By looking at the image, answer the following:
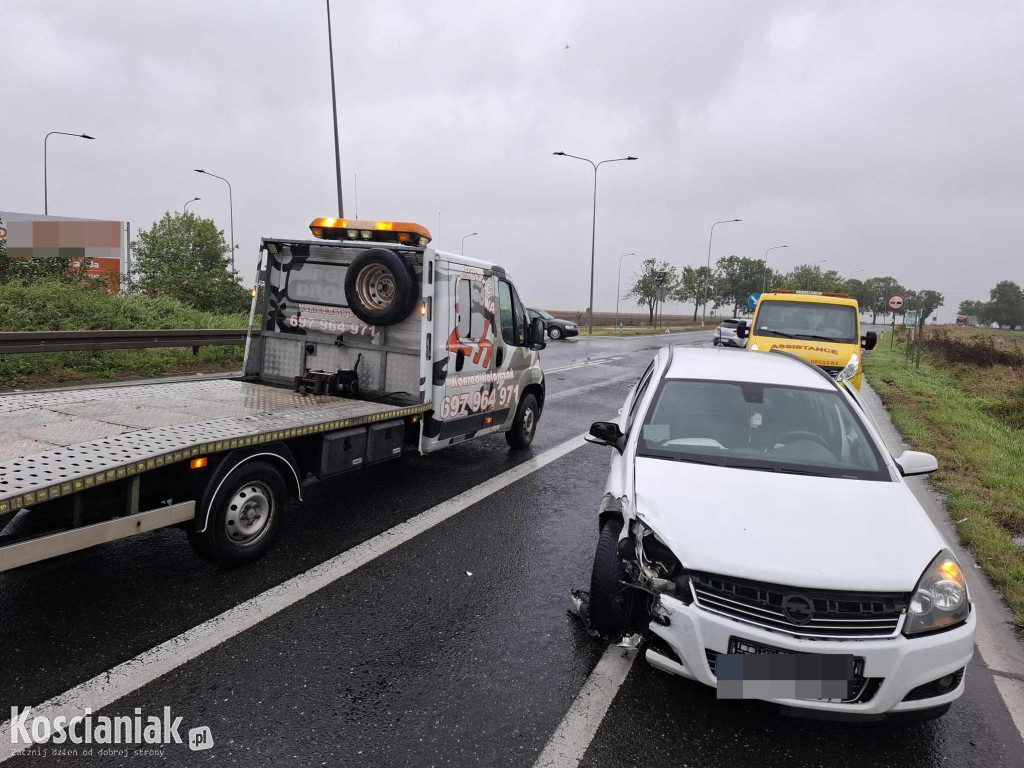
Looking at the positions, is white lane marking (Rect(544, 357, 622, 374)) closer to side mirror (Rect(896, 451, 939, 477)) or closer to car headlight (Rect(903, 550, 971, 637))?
side mirror (Rect(896, 451, 939, 477))

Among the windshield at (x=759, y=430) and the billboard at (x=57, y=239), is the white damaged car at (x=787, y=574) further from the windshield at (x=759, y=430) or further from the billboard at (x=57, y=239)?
the billboard at (x=57, y=239)

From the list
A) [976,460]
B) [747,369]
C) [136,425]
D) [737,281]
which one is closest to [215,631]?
[136,425]

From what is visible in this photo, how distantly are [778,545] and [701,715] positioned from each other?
862 mm

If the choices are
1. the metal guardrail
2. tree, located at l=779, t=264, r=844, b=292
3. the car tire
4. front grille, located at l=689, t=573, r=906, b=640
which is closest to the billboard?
the metal guardrail

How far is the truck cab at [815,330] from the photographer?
36.2 ft

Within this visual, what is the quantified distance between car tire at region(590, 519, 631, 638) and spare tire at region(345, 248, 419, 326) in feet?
10.4

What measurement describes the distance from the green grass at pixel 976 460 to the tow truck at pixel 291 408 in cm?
443

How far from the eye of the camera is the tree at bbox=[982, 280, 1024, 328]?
123 meters

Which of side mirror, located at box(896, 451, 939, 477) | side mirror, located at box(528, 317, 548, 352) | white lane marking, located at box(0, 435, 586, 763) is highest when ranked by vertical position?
side mirror, located at box(528, 317, 548, 352)

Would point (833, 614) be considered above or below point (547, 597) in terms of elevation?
above

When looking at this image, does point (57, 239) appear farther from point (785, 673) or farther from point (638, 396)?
point (785, 673)

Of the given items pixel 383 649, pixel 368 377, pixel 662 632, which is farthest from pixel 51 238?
pixel 662 632

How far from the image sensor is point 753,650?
104 inches

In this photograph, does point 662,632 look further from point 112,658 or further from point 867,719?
point 112,658
